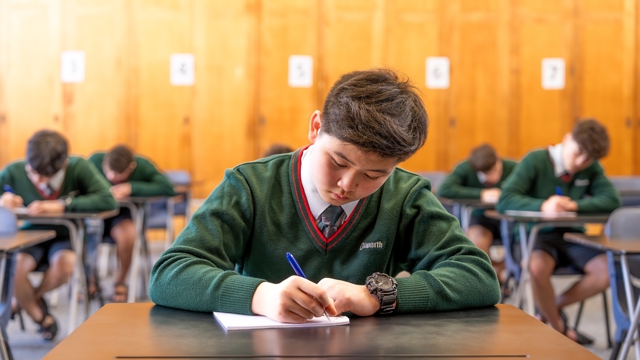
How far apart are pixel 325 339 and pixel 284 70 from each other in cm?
739

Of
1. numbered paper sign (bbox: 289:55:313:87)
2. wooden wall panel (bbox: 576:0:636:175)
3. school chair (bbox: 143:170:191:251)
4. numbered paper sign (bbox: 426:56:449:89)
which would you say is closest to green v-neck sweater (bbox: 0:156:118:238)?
school chair (bbox: 143:170:191:251)

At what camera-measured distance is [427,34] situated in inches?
335

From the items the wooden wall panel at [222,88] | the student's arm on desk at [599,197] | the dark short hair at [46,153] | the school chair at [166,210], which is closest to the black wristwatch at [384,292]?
the student's arm on desk at [599,197]

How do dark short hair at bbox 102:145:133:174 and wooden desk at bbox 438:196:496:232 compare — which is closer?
wooden desk at bbox 438:196:496:232

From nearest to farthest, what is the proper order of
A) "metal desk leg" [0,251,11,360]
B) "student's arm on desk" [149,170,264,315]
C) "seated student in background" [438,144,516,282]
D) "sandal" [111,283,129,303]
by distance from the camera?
"student's arm on desk" [149,170,264,315] → "metal desk leg" [0,251,11,360] → "sandal" [111,283,129,303] → "seated student in background" [438,144,516,282]

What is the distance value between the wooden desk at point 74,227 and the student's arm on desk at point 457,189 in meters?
2.44

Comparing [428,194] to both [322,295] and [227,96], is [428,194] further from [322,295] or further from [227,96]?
[227,96]

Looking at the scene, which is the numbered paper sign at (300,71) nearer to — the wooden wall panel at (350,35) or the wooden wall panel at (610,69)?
the wooden wall panel at (350,35)

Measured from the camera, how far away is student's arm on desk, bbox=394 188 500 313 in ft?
4.77

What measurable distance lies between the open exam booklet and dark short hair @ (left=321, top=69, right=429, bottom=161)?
0.33 m

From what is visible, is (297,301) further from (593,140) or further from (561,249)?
(593,140)

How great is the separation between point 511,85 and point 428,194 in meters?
7.19

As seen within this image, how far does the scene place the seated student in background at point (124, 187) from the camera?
504 centimetres

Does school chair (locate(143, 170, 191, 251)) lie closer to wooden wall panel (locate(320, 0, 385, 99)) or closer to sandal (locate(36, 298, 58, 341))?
sandal (locate(36, 298, 58, 341))
